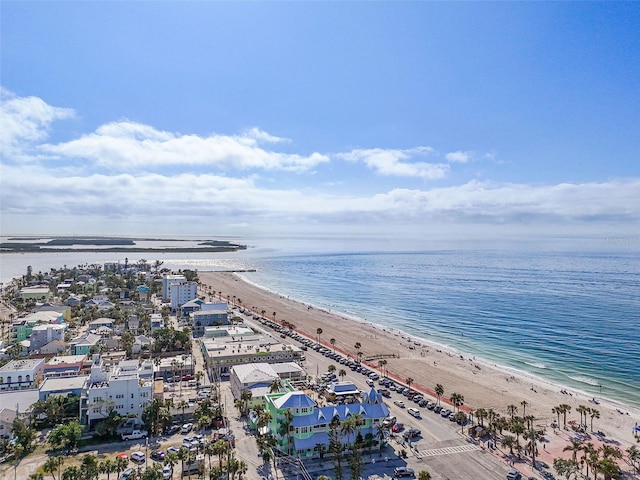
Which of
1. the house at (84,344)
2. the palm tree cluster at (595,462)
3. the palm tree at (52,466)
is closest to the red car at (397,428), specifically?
the palm tree cluster at (595,462)

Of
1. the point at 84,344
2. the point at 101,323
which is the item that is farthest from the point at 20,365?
the point at 101,323

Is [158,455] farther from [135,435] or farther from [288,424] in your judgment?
[288,424]

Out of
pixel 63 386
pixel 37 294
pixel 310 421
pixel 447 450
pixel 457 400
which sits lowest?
pixel 447 450

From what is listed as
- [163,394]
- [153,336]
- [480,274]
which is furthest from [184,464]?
[480,274]

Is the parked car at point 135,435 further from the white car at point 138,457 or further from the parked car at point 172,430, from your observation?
the white car at point 138,457

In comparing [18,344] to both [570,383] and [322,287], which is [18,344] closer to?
[570,383]

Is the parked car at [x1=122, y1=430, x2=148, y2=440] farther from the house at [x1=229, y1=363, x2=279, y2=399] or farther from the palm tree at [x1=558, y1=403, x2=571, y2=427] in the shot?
the palm tree at [x1=558, y1=403, x2=571, y2=427]
